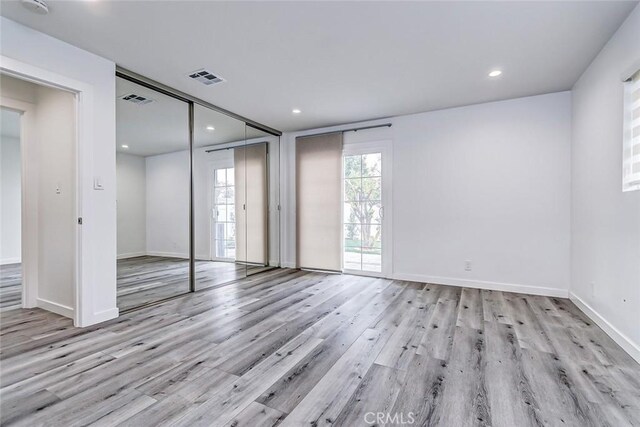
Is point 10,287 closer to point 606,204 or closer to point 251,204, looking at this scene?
point 251,204

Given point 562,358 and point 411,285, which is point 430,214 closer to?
point 411,285

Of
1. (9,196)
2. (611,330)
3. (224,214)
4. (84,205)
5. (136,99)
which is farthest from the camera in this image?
(9,196)

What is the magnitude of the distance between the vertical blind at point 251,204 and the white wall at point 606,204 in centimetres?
434

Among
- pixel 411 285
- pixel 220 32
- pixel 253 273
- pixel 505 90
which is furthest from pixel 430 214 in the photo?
pixel 220 32

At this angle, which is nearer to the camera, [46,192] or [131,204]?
[46,192]

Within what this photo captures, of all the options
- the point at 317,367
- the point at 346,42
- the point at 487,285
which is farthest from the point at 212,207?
the point at 487,285

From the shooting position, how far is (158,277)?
13.0 ft

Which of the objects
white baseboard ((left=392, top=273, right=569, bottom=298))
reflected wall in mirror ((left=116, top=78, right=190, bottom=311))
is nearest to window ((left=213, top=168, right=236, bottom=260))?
reflected wall in mirror ((left=116, top=78, right=190, bottom=311))

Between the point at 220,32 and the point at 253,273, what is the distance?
3541mm

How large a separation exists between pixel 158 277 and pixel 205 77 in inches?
105

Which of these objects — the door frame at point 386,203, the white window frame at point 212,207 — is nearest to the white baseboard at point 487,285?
the door frame at point 386,203

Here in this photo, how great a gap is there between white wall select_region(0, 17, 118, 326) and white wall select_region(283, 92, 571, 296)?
3479 mm

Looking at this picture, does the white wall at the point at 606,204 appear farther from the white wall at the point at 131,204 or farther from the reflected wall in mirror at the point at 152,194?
the white wall at the point at 131,204

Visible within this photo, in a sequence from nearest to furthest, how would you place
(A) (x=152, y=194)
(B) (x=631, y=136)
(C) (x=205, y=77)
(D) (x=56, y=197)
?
(B) (x=631, y=136), (D) (x=56, y=197), (C) (x=205, y=77), (A) (x=152, y=194)
